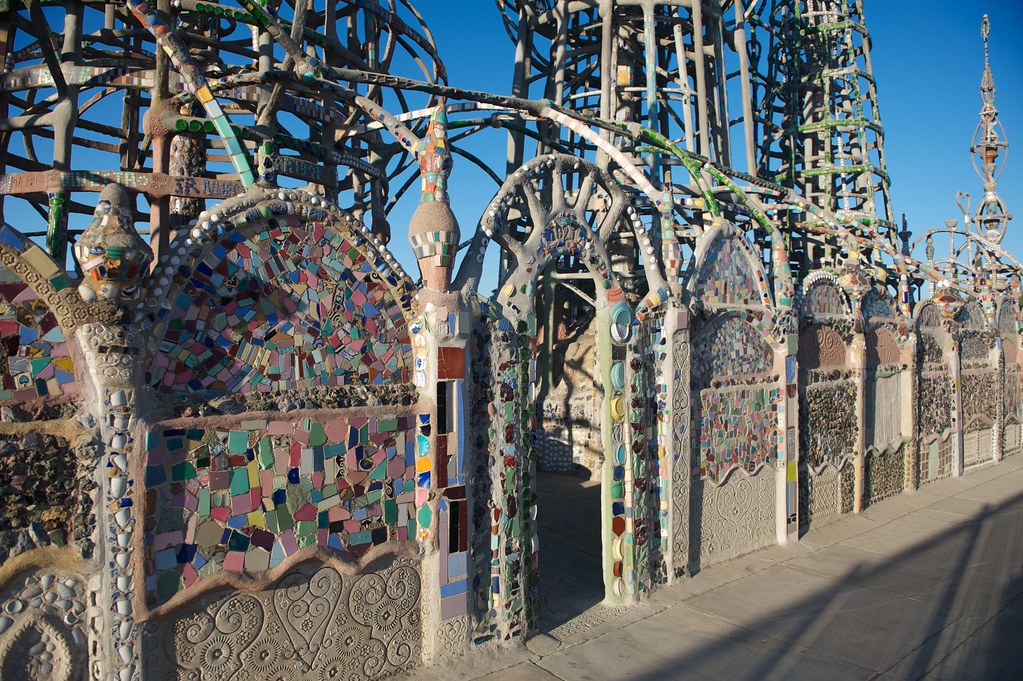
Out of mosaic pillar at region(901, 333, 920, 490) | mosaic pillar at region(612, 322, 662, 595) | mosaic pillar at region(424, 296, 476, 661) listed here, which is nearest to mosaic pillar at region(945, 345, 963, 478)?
mosaic pillar at region(901, 333, 920, 490)

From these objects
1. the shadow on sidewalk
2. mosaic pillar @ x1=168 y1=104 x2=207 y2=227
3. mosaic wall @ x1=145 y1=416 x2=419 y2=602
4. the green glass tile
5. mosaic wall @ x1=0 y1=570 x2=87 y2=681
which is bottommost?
the shadow on sidewalk

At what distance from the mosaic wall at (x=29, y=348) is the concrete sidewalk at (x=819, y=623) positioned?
274cm

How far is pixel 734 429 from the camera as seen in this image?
717cm

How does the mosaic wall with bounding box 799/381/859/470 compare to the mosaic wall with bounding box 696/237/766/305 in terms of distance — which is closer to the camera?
the mosaic wall with bounding box 696/237/766/305

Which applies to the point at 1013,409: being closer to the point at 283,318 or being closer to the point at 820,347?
the point at 820,347

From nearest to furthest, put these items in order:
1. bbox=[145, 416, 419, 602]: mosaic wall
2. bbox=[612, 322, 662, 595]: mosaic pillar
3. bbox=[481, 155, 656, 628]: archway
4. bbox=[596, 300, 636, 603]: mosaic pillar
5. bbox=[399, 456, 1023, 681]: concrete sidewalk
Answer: bbox=[145, 416, 419, 602]: mosaic wall < bbox=[399, 456, 1023, 681]: concrete sidewalk < bbox=[481, 155, 656, 628]: archway < bbox=[596, 300, 636, 603]: mosaic pillar < bbox=[612, 322, 662, 595]: mosaic pillar

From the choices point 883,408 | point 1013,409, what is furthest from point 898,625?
point 1013,409

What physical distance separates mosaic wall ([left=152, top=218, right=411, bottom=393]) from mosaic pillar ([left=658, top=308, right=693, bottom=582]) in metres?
2.60

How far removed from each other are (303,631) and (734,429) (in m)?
4.63

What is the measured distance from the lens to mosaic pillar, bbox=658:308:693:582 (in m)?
6.29

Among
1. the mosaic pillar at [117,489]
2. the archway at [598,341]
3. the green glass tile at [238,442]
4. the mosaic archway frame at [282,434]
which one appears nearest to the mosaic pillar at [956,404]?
the archway at [598,341]

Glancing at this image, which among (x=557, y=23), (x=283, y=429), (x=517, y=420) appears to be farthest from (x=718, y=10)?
(x=283, y=429)

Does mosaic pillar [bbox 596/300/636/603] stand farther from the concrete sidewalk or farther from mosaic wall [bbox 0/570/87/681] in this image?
mosaic wall [bbox 0/570/87/681]

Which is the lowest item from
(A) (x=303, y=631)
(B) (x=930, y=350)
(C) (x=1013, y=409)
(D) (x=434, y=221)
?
(A) (x=303, y=631)
